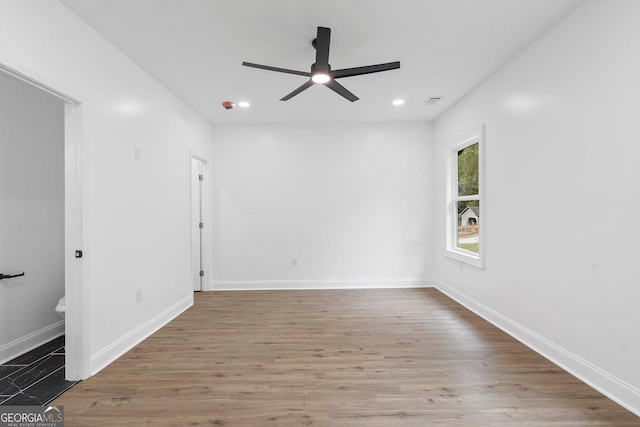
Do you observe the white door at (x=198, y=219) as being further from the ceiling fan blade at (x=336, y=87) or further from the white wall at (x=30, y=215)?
the ceiling fan blade at (x=336, y=87)

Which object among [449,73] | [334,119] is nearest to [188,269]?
[334,119]

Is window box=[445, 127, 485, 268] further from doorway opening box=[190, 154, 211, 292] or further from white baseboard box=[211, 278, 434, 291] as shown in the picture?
doorway opening box=[190, 154, 211, 292]

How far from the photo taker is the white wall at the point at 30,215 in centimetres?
259

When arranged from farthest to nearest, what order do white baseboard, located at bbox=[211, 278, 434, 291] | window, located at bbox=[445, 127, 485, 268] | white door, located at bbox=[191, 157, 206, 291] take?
white baseboard, located at bbox=[211, 278, 434, 291]
white door, located at bbox=[191, 157, 206, 291]
window, located at bbox=[445, 127, 485, 268]

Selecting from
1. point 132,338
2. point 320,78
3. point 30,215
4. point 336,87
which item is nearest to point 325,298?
point 132,338

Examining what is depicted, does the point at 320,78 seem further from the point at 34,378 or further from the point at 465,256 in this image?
the point at 34,378

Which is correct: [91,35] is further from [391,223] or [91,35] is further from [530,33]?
[391,223]

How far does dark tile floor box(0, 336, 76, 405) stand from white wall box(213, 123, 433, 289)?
2424 millimetres

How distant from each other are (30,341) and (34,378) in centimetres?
71

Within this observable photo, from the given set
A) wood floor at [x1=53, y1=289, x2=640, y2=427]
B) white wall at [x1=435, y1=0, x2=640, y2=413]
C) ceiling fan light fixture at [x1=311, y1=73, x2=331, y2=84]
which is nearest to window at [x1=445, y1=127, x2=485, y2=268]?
white wall at [x1=435, y1=0, x2=640, y2=413]

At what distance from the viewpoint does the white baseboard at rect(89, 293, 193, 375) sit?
236 centimetres

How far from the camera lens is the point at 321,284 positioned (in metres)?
4.84

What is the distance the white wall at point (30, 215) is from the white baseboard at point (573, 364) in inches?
177

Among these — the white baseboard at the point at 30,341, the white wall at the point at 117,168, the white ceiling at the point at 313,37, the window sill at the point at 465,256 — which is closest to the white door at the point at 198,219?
the white wall at the point at 117,168
